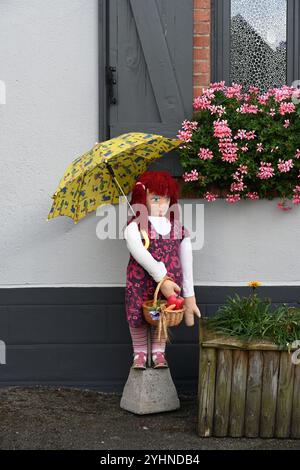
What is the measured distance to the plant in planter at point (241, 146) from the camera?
Result: 4934 mm

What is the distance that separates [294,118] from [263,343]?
164 centimetres

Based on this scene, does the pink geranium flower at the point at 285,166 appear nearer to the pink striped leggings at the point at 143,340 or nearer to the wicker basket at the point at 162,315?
the wicker basket at the point at 162,315

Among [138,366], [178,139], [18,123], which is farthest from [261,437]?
[18,123]

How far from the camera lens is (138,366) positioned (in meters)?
4.66

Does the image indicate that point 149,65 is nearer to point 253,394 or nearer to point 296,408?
point 253,394

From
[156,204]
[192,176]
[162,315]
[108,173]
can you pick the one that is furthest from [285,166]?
[162,315]

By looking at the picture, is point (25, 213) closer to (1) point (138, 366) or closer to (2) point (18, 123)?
(2) point (18, 123)

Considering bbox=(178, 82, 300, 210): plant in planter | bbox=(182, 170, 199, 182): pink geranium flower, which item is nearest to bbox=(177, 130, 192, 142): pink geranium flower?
bbox=(178, 82, 300, 210): plant in planter

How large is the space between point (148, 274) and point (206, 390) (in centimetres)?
80

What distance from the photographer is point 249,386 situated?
14.0 ft

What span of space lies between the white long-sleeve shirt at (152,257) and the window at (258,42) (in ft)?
4.39

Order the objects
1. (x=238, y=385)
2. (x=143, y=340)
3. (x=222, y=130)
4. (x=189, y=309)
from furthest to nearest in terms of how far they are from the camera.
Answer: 1. (x=222, y=130)
2. (x=143, y=340)
3. (x=189, y=309)
4. (x=238, y=385)

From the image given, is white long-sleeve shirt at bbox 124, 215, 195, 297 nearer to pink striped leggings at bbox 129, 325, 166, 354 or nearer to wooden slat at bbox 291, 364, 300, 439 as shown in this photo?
pink striped leggings at bbox 129, 325, 166, 354

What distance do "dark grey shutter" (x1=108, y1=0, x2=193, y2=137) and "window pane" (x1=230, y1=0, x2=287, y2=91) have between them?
455 mm
